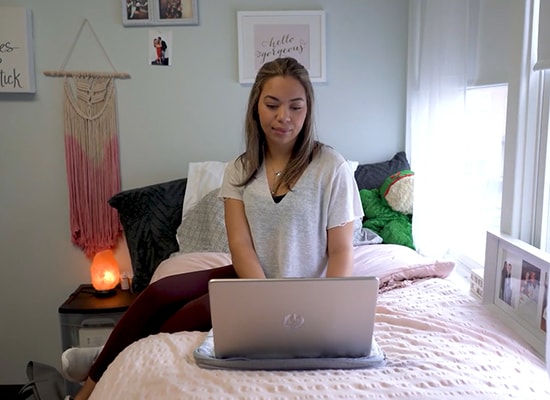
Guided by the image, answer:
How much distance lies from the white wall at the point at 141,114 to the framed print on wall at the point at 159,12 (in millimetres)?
37

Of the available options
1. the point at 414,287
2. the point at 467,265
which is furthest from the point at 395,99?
the point at 414,287

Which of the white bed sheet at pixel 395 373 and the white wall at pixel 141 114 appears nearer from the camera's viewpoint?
the white bed sheet at pixel 395 373

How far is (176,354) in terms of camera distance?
1115 millimetres

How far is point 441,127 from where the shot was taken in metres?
1.87

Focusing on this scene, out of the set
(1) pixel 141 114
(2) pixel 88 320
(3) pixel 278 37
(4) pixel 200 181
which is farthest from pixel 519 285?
(1) pixel 141 114

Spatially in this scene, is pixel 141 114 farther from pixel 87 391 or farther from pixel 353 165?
pixel 87 391

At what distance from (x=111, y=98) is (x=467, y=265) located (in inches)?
67.2

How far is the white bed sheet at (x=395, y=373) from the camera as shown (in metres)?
0.94

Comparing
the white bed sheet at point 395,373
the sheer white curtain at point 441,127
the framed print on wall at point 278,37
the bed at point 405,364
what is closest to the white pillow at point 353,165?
the sheer white curtain at point 441,127

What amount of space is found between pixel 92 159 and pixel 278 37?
3.40 feet

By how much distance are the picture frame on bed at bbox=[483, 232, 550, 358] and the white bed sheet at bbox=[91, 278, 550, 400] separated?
0.04m

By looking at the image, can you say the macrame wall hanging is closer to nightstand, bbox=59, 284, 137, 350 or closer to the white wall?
the white wall

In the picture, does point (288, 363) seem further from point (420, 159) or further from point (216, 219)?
point (420, 159)

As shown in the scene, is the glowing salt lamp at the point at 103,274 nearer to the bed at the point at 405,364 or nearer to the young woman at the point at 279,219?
the young woman at the point at 279,219
